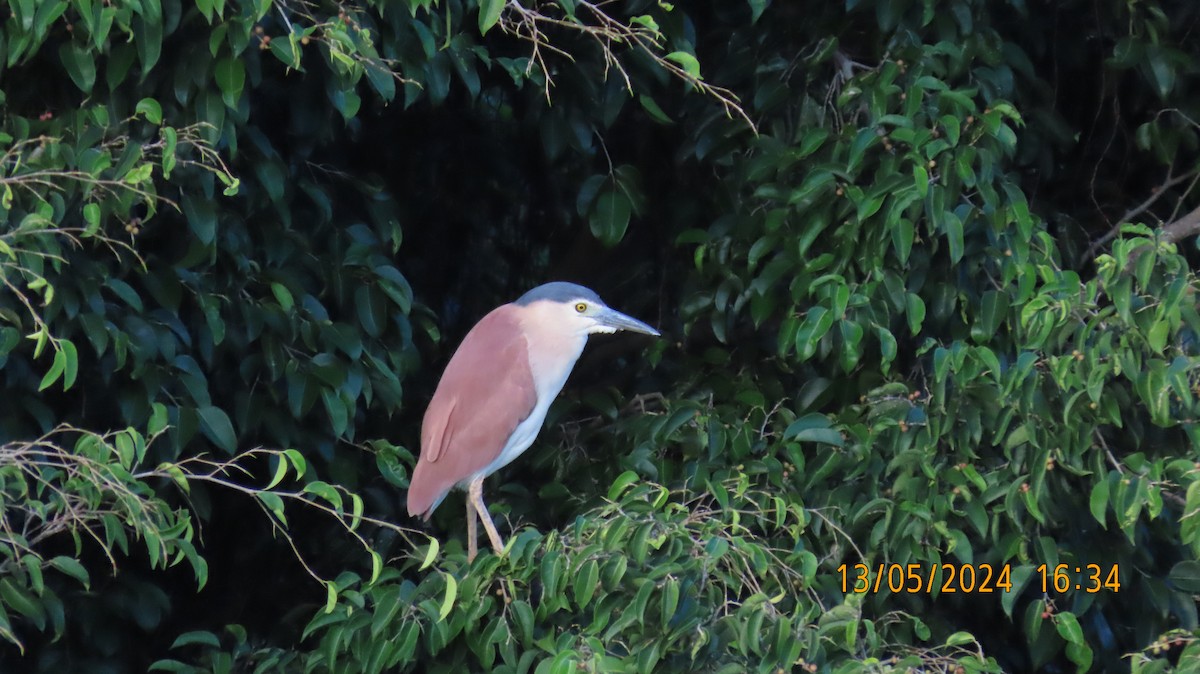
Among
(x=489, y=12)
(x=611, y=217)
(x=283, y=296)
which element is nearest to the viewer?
(x=489, y=12)

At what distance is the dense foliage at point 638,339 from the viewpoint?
2.68 m

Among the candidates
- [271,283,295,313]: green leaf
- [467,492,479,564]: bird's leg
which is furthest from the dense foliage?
[467,492,479,564]: bird's leg

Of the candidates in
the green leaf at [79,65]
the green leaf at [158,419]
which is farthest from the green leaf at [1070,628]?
the green leaf at [79,65]

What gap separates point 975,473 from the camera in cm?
319

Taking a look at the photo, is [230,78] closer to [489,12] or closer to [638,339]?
[489,12]

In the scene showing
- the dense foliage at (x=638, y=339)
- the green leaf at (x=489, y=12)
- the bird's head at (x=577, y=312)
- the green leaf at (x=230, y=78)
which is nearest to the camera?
the green leaf at (x=489, y=12)

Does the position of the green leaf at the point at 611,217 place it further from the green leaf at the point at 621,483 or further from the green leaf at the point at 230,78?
the green leaf at the point at 230,78

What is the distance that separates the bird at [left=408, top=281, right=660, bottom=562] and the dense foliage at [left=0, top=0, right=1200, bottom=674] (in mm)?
141

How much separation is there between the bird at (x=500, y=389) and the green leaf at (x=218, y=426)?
0.59 m

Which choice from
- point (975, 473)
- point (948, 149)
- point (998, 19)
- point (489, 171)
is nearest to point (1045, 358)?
point (975, 473)

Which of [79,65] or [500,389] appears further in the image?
[500,389]

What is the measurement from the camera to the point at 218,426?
2.94m

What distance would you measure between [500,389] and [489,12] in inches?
47.0

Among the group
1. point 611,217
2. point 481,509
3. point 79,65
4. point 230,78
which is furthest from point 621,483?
point 79,65
